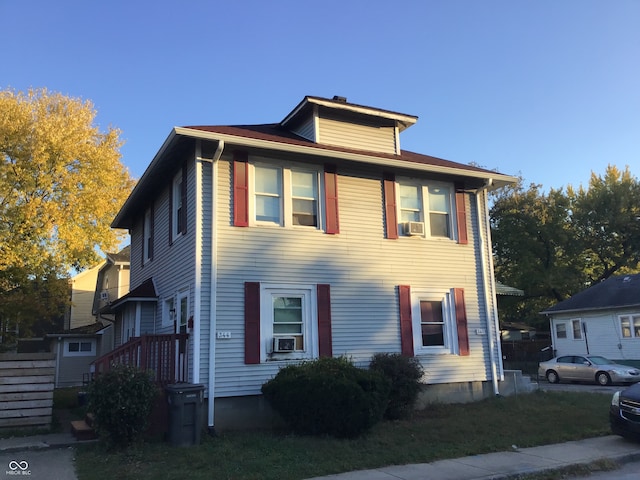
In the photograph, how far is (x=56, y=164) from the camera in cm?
2183

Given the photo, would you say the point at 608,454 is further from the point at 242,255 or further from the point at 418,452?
the point at 242,255

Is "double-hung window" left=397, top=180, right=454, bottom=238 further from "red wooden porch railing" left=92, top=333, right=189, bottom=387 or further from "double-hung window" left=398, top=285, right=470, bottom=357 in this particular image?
"red wooden porch railing" left=92, top=333, right=189, bottom=387

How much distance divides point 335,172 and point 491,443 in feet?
22.1

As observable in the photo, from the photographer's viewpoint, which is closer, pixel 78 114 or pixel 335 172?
pixel 335 172

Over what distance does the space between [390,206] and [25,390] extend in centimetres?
890

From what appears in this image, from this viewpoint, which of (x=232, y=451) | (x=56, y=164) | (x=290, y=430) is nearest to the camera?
(x=232, y=451)

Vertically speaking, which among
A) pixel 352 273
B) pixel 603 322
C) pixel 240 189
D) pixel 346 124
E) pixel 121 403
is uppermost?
pixel 346 124

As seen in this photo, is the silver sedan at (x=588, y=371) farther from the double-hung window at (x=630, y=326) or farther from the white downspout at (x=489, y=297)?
the white downspout at (x=489, y=297)

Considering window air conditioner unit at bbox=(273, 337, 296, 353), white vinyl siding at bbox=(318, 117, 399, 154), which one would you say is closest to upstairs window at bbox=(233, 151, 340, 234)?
white vinyl siding at bbox=(318, 117, 399, 154)

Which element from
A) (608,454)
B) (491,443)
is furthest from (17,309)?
(608,454)

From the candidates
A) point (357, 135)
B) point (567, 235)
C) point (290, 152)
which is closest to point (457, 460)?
point (290, 152)

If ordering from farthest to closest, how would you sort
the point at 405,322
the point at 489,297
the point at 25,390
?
the point at 489,297 → the point at 405,322 → the point at 25,390

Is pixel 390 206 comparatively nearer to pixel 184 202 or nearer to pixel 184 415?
pixel 184 202

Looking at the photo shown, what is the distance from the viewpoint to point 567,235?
127 ft
